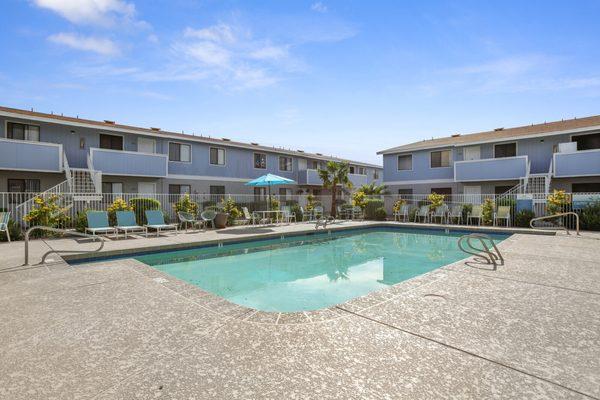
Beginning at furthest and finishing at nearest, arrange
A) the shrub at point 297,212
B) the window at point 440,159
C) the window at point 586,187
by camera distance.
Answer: the window at point 440,159 → the shrub at point 297,212 → the window at point 586,187

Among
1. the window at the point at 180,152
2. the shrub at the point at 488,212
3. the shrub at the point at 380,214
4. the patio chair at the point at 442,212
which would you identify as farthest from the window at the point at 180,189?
the shrub at the point at 488,212

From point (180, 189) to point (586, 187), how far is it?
89.9 feet

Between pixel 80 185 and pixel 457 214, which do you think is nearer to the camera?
pixel 80 185

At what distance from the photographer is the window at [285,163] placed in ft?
99.2

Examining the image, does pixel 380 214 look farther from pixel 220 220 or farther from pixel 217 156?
pixel 217 156

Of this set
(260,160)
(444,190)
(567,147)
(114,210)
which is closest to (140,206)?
(114,210)

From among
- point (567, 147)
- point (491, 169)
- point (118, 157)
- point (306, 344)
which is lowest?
point (306, 344)

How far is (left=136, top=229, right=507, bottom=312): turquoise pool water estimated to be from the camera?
7.16 metres

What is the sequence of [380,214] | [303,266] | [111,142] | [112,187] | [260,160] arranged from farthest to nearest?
[260,160] → [380,214] → [111,142] → [112,187] → [303,266]

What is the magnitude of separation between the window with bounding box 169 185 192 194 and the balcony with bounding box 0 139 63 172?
274 inches

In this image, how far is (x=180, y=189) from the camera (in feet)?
77.2

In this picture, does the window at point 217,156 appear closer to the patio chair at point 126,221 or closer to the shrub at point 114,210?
the shrub at point 114,210

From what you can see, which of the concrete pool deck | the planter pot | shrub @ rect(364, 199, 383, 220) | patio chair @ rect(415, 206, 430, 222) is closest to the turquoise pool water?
the concrete pool deck

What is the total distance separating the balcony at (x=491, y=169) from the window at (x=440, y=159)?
2.09 meters
